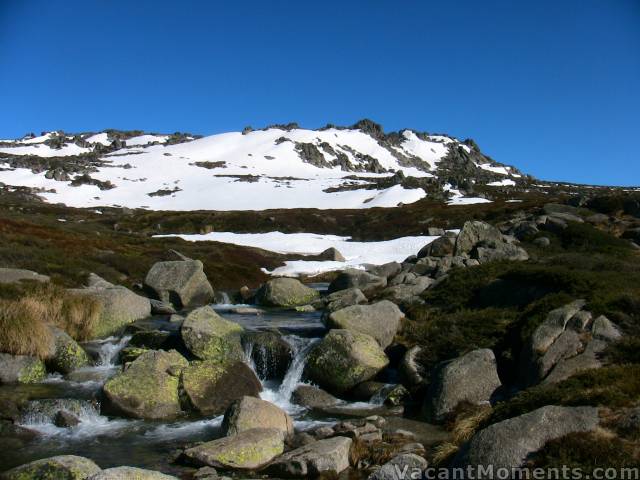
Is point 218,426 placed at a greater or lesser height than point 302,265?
lesser

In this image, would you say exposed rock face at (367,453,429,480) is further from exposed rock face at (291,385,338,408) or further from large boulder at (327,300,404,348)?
large boulder at (327,300,404,348)

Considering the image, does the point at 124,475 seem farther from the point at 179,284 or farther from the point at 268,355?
the point at 179,284

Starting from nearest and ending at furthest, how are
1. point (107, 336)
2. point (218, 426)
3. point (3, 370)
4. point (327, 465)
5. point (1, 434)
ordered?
point (327, 465), point (1, 434), point (218, 426), point (3, 370), point (107, 336)

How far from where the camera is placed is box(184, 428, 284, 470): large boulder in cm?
1050

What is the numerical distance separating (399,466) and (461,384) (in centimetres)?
476

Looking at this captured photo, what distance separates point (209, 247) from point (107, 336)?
2969 centimetres

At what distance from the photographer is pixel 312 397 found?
15.7 m

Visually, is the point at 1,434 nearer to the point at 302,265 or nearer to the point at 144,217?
the point at 302,265

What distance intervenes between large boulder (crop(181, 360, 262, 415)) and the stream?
0.64 m

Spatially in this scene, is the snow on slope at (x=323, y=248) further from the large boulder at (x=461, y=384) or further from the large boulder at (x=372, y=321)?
the large boulder at (x=461, y=384)

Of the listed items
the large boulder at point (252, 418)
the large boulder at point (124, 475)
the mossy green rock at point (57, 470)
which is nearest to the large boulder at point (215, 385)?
the large boulder at point (252, 418)

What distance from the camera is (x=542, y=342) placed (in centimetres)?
1402

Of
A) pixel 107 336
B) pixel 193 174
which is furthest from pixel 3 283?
pixel 193 174

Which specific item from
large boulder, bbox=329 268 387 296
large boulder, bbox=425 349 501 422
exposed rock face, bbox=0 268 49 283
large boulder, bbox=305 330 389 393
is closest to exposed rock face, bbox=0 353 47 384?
large boulder, bbox=305 330 389 393
